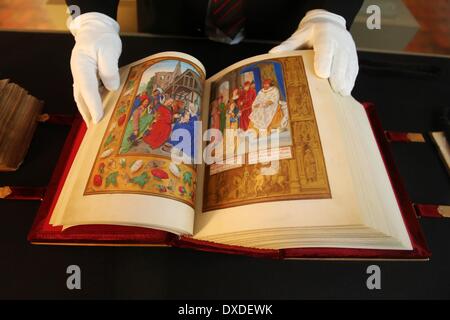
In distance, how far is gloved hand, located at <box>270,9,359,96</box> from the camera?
1.73 ft

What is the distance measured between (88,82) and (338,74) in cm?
40

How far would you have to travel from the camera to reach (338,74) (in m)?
0.53

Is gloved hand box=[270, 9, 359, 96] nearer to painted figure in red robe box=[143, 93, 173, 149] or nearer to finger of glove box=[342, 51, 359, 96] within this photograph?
finger of glove box=[342, 51, 359, 96]

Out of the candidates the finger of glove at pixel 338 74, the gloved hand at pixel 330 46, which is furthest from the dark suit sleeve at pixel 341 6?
the finger of glove at pixel 338 74

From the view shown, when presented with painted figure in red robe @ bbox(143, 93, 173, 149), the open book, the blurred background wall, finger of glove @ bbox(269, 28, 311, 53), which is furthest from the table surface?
the blurred background wall

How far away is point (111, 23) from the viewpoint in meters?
0.61

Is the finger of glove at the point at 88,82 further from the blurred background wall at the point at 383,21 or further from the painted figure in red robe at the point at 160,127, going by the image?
the blurred background wall at the point at 383,21

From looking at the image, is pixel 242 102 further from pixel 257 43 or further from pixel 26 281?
pixel 26 281

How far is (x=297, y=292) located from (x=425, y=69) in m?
0.56

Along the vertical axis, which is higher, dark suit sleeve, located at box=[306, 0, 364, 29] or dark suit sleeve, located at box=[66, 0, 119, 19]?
dark suit sleeve, located at box=[306, 0, 364, 29]

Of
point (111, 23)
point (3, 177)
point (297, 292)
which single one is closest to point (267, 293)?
point (297, 292)

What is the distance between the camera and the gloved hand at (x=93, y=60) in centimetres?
52

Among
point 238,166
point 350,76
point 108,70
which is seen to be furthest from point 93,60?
point 350,76

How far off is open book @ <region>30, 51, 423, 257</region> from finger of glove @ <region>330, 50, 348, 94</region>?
1 cm
